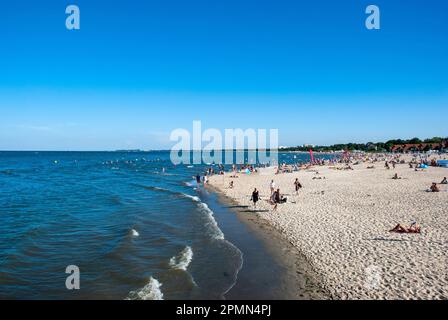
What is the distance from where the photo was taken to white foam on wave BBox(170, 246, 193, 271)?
39.7 feet

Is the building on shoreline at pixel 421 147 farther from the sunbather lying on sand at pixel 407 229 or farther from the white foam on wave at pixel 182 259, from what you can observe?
the white foam on wave at pixel 182 259

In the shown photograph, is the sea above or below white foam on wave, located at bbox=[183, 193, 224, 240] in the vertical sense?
below

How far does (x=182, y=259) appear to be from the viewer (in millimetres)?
12891

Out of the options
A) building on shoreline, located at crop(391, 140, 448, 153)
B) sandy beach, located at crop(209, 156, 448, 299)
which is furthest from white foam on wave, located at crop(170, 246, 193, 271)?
building on shoreline, located at crop(391, 140, 448, 153)

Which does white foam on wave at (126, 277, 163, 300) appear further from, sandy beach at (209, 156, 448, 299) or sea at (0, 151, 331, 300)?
sandy beach at (209, 156, 448, 299)

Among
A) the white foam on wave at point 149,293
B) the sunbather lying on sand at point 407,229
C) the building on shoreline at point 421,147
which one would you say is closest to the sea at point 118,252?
the white foam on wave at point 149,293

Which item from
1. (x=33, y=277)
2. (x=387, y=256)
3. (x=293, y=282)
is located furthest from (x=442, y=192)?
(x=33, y=277)

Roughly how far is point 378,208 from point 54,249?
17.7 m

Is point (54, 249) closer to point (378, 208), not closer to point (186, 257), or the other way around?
point (186, 257)

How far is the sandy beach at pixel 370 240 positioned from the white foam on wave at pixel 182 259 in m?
4.53

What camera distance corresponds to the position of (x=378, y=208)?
784 inches

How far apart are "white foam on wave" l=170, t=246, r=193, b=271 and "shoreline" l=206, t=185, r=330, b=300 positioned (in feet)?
6.99

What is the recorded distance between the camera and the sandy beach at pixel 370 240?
938 centimetres

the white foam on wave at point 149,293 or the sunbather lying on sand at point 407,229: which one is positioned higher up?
the sunbather lying on sand at point 407,229
